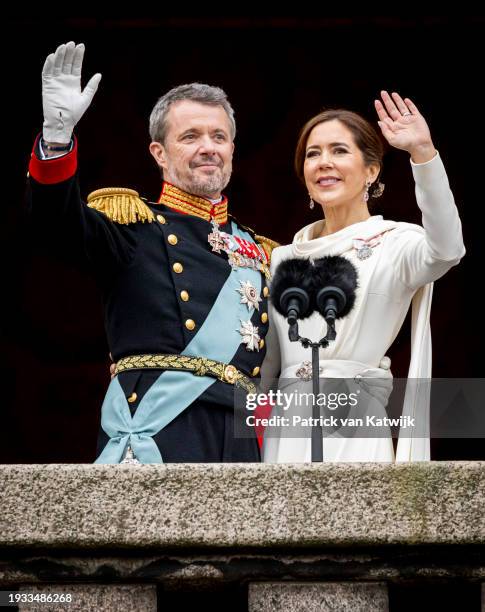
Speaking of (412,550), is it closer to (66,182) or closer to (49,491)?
(49,491)

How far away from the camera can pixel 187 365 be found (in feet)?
12.9

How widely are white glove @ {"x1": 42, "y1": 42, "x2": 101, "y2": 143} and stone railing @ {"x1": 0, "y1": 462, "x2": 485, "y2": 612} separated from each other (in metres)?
1.00

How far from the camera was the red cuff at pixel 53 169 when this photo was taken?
376 centimetres

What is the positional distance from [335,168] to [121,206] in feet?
1.91

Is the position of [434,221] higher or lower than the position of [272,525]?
higher

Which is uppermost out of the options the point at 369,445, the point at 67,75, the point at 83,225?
the point at 67,75

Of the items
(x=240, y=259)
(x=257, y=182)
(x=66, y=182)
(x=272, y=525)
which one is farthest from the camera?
(x=257, y=182)

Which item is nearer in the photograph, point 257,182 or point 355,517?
point 355,517

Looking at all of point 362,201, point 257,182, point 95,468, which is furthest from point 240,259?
point 257,182

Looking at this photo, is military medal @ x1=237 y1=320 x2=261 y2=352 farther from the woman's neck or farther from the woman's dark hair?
the woman's dark hair

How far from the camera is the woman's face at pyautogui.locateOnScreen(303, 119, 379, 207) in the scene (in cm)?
424

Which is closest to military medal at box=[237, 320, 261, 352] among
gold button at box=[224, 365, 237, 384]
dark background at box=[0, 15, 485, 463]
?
gold button at box=[224, 365, 237, 384]

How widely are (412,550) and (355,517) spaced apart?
0.45ft

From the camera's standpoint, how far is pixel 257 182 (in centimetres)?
698
